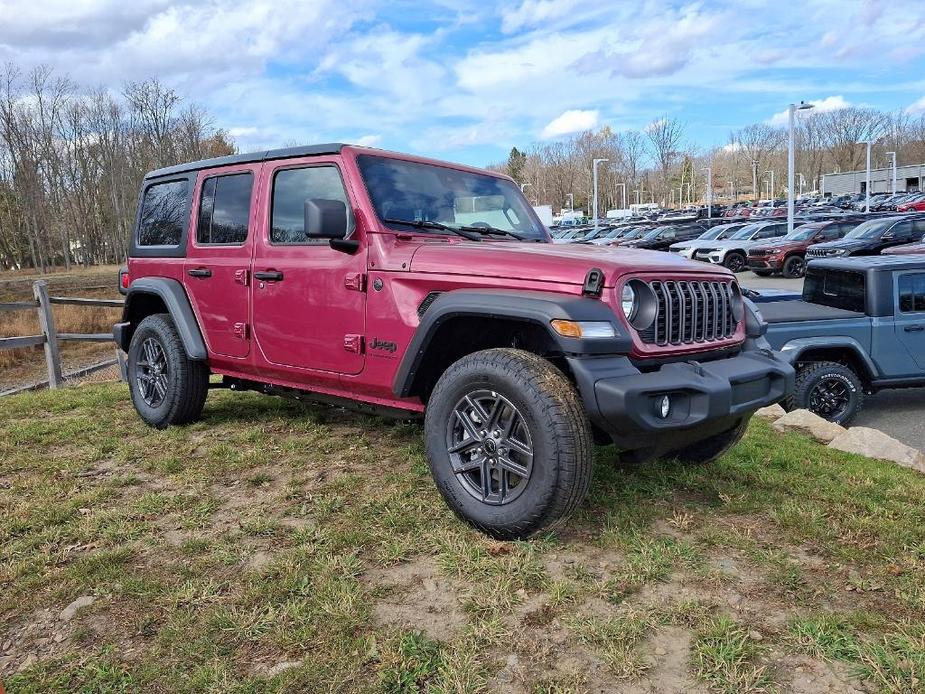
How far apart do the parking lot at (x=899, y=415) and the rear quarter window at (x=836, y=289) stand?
3.92 ft

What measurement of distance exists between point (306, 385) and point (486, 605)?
2.10 metres

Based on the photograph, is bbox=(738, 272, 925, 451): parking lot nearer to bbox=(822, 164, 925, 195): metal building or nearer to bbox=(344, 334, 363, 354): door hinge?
bbox=(344, 334, 363, 354): door hinge

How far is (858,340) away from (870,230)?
17.2 meters

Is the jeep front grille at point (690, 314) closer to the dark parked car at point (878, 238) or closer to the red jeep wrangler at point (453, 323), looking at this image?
the red jeep wrangler at point (453, 323)

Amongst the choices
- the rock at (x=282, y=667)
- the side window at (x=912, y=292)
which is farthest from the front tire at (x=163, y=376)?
the side window at (x=912, y=292)

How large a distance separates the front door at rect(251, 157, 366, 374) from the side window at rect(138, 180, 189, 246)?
1044 mm

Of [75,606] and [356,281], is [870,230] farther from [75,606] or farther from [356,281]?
[75,606]

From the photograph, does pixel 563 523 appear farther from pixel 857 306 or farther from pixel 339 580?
pixel 857 306

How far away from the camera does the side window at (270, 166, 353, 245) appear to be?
13.9 feet

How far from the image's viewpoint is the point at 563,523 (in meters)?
3.19

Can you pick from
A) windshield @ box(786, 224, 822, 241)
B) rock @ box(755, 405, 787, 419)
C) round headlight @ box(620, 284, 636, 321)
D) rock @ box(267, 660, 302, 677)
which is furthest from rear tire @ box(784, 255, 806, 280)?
rock @ box(267, 660, 302, 677)

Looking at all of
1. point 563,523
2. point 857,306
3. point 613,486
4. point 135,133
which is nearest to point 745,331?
point 613,486

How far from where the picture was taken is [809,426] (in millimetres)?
6074

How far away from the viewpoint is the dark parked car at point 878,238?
2091cm
